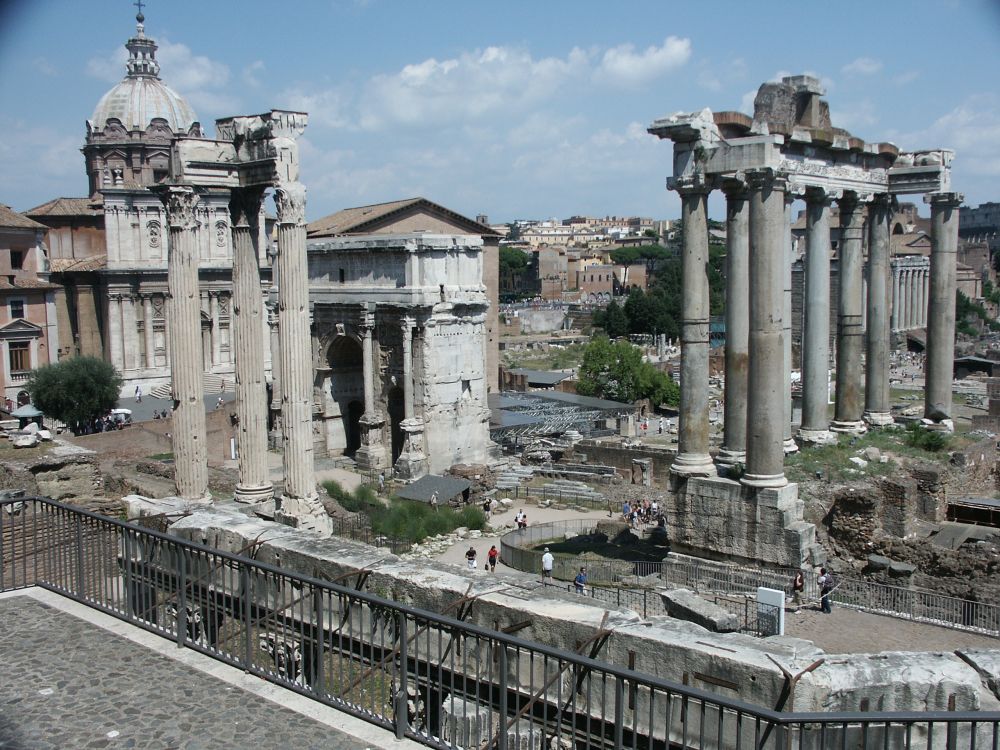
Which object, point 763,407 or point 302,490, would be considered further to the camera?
point 302,490

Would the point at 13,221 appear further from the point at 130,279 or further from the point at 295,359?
the point at 295,359

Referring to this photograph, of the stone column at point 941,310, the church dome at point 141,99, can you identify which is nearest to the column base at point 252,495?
the stone column at point 941,310

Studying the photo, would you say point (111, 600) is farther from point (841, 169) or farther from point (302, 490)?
point (841, 169)

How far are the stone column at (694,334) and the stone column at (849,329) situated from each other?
5204mm

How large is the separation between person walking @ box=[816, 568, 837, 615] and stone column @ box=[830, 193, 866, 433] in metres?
6.35

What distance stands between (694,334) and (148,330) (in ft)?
117

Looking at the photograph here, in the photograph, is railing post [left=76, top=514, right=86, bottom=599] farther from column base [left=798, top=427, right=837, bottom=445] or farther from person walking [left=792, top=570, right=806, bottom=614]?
column base [left=798, top=427, right=837, bottom=445]

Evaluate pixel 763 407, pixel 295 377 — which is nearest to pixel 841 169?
pixel 763 407

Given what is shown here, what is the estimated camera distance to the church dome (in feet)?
174

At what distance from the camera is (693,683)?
696 centimetres

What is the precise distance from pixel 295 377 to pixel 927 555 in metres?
10.0

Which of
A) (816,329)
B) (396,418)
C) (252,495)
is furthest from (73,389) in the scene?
(816,329)

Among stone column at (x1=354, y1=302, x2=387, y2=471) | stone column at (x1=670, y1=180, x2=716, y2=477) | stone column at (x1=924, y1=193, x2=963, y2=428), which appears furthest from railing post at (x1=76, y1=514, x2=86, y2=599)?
stone column at (x1=354, y1=302, x2=387, y2=471)

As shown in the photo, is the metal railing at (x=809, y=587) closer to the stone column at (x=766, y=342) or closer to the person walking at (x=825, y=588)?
the person walking at (x=825, y=588)
